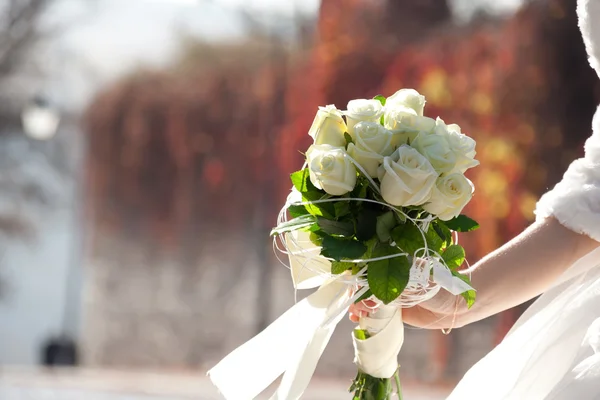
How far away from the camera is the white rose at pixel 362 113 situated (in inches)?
49.1

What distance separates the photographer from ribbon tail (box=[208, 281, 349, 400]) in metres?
1.30

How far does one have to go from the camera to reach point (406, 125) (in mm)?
1246

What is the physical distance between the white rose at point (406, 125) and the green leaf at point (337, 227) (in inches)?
5.7

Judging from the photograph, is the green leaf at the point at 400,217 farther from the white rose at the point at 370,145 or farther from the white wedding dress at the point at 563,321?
the white wedding dress at the point at 563,321

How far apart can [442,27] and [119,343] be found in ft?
16.5

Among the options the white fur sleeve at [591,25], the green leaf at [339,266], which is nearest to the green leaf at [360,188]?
the green leaf at [339,266]

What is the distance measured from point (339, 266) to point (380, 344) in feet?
0.50

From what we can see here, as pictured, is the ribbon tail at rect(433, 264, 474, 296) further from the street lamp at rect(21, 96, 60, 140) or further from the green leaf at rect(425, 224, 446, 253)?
the street lamp at rect(21, 96, 60, 140)

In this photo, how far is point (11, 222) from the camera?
10.5 metres

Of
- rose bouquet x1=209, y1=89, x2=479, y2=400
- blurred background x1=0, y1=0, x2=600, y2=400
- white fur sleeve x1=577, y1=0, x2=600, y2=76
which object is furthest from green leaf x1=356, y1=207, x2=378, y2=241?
blurred background x1=0, y1=0, x2=600, y2=400

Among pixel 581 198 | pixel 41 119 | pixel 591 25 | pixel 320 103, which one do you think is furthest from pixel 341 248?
pixel 41 119

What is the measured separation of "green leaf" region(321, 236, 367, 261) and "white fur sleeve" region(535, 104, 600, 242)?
14.3 inches

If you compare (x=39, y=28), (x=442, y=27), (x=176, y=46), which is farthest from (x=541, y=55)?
(x=39, y=28)

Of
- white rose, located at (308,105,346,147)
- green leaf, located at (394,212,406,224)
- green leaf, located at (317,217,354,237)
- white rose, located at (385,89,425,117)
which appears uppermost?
white rose, located at (385,89,425,117)
